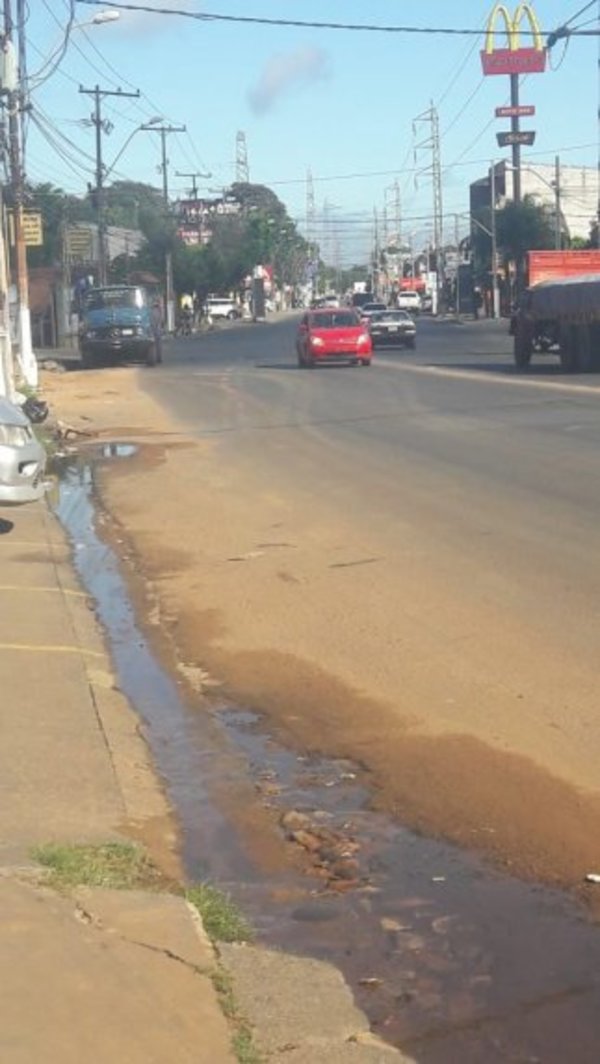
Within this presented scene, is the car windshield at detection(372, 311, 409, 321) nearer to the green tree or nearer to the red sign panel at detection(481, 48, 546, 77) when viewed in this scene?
the green tree

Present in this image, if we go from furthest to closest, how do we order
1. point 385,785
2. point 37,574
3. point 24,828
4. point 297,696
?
point 37,574, point 297,696, point 385,785, point 24,828

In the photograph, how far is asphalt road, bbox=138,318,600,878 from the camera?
775 cm

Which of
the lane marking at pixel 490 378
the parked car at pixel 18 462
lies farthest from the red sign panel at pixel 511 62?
the parked car at pixel 18 462

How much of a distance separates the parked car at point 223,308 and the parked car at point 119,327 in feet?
237

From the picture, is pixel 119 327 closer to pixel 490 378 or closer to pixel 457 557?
pixel 490 378

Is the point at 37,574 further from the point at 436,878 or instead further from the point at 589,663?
the point at 436,878

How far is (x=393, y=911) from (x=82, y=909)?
103 cm

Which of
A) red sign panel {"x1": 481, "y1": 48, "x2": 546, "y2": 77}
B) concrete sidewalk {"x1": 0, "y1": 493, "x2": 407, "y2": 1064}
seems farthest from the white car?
concrete sidewalk {"x1": 0, "y1": 493, "x2": 407, "y2": 1064}

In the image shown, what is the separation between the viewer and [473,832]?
20.7ft

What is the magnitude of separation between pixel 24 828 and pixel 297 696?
2694 millimetres

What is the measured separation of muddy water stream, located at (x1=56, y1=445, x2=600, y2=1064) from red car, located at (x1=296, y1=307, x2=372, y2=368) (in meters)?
35.7

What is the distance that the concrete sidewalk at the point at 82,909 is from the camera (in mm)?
4320

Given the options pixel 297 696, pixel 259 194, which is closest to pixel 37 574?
pixel 297 696

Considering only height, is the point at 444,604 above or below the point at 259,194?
below
